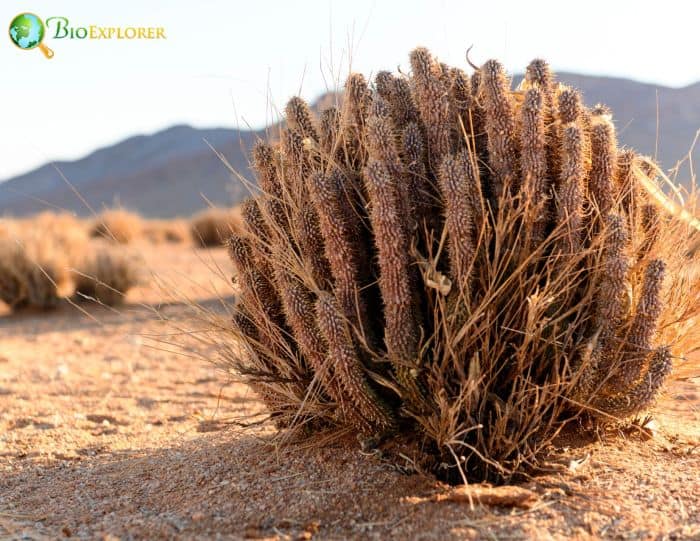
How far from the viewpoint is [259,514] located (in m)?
3.08

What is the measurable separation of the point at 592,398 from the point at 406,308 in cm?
90

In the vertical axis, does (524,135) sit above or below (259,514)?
above

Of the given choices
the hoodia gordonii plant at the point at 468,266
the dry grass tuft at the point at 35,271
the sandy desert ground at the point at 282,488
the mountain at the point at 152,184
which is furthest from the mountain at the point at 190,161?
the sandy desert ground at the point at 282,488

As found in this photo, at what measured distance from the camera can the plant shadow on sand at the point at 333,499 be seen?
2.87 metres

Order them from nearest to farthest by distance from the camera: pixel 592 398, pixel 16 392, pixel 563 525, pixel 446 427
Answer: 1. pixel 563 525
2. pixel 446 427
3. pixel 592 398
4. pixel 16 392

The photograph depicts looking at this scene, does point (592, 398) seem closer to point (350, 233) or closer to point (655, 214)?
point (655, 214)

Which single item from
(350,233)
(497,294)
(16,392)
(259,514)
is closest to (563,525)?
(497,294)

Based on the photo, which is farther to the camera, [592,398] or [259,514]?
[592,398]

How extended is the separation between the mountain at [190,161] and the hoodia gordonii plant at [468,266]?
0.39 m

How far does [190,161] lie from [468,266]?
255ft

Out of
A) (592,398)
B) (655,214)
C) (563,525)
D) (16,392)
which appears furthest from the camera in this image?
(16,392)

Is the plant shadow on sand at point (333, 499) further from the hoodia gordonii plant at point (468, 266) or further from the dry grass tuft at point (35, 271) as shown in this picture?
the dry grass tuft at point (35, 271)

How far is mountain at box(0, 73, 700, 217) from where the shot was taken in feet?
107

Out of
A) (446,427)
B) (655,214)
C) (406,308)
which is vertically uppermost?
(655,214)
